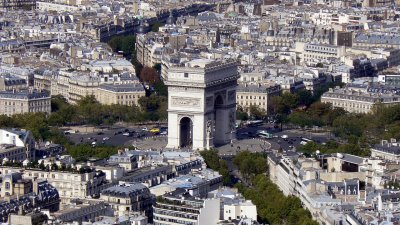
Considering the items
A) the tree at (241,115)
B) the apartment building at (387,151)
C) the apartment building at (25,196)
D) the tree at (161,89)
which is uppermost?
the apartment building at (25,196)

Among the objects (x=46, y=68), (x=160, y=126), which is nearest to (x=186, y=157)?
(x=160, y=126)

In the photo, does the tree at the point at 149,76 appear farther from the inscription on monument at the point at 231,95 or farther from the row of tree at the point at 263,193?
Answer: the row of tree at the point at 263,193

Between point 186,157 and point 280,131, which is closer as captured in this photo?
point 186,157

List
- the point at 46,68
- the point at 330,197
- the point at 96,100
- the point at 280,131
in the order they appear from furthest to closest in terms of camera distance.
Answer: the point at 46,68 → the point at 96,100 → the point at 280,131 → the point at 330,197

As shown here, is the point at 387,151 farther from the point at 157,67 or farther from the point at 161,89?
the point at 157,67

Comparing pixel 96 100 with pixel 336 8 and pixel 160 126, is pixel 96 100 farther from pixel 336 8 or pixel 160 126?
pixel 336 8

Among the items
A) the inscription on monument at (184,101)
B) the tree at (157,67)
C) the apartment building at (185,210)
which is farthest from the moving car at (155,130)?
the apartment building at (185,210)
